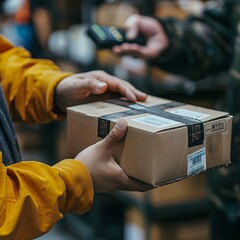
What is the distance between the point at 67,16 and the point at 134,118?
2.97 meters

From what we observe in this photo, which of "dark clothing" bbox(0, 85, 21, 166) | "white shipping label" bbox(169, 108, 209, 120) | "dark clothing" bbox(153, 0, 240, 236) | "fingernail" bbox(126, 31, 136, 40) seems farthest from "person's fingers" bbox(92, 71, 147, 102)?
"dark clothing" bbox(153, 0, 240, 236)

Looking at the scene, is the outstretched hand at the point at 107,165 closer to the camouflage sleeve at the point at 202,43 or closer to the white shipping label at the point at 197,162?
the white shipping label at the point at 197,162

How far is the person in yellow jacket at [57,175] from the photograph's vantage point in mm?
986

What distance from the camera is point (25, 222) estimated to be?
1.00 metres

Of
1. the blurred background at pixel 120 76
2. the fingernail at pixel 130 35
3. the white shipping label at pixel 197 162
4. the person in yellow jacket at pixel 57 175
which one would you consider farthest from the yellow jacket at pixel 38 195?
the blurred background at pixel 120 76

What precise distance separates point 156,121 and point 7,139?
333 millimetres

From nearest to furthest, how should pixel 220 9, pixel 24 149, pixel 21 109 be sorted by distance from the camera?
pixel 21 109 → pixel 220 9 → pixel 24 149

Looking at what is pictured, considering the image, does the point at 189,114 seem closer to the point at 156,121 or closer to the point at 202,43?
the point at 156,121

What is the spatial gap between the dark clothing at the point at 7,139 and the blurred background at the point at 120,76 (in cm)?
66

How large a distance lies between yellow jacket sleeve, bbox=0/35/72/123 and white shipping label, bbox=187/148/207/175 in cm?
41

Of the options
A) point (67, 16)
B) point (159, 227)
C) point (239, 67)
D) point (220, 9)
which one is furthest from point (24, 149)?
point (239, 67)

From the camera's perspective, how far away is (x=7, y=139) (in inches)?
45.9

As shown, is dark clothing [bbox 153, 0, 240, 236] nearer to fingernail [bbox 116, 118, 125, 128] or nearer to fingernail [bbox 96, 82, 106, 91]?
fingernail [bbox 96, 82, 106, 91]

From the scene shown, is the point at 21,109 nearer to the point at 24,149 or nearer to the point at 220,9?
the point at 220,9
